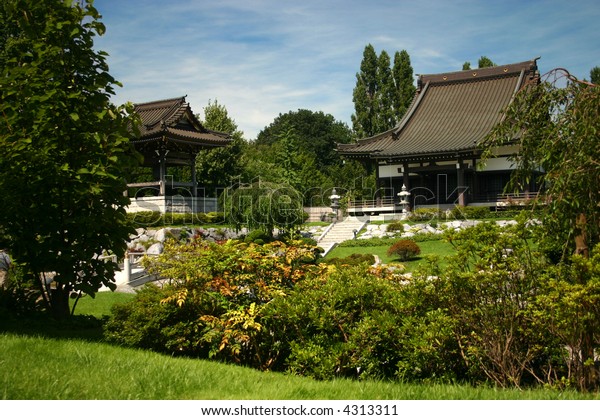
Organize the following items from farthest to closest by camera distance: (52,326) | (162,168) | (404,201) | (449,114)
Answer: (449,114) → (404,201) → (162,168) → (52,326)

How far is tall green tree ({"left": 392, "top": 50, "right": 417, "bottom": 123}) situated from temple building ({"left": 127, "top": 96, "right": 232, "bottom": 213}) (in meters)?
18.1

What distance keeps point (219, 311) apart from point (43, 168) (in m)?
2.95

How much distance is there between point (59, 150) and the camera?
747 cm

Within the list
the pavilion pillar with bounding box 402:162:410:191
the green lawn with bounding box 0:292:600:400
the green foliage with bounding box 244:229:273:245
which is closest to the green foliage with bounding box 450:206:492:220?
the pavilion pillar with bounding box 402:162:410:191

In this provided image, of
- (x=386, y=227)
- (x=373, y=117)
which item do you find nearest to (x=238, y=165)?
(x=373, y=117)

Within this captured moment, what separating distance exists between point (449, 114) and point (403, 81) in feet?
37.4

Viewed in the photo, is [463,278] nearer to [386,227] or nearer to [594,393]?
[594,393]

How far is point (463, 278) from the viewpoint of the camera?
5957mm

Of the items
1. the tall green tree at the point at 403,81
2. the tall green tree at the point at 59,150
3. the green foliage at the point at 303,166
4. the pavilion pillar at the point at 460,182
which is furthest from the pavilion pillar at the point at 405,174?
the tall green tree at the point at 59,150

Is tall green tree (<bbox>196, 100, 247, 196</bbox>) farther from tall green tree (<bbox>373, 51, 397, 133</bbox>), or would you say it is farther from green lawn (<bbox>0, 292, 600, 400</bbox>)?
green lawn (<bbox>0, 292, 600, 400</bbox>)

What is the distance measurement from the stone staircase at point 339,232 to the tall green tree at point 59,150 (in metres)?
16.0

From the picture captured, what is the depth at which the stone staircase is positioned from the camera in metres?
25.4

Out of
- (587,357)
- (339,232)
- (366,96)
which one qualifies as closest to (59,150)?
(587,357)

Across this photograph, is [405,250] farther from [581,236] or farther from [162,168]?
[162,168]
